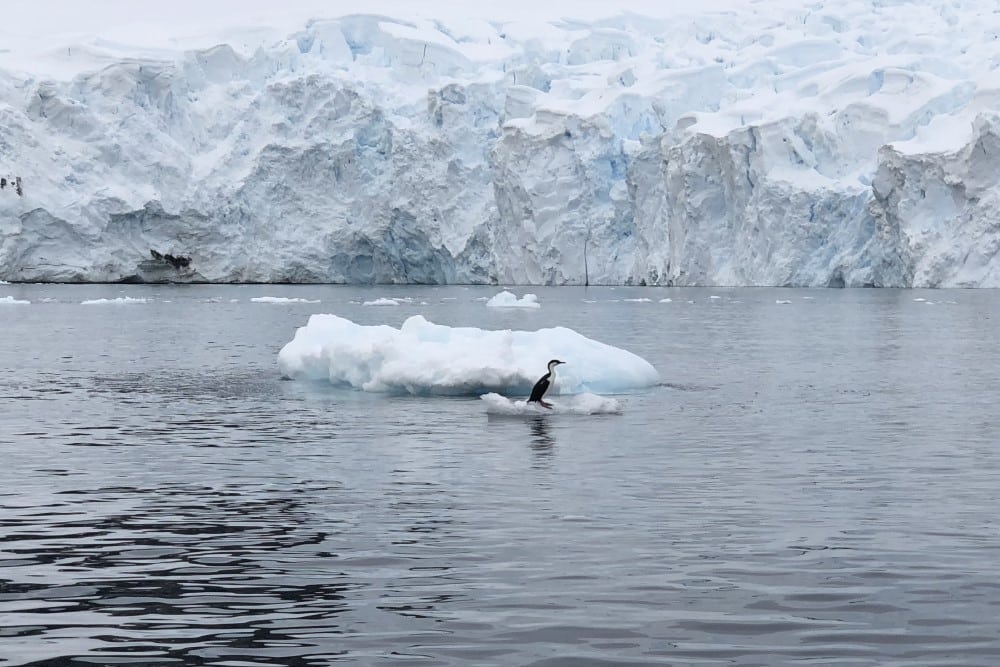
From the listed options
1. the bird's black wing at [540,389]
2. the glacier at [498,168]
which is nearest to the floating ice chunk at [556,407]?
the bird's black wing at [540,389]

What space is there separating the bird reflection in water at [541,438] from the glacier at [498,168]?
62.6 meters

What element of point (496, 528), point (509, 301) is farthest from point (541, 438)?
point (509, 301)

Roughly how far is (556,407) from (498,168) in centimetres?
7178

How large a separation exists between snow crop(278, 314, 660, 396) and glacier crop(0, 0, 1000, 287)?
188 feet

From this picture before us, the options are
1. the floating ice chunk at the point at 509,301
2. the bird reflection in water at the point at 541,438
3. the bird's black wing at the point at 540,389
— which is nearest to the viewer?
→ the bird reflection in water at the point at 541,438

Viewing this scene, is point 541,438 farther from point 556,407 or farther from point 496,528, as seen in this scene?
point 496,528

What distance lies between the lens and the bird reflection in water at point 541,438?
1440 cm

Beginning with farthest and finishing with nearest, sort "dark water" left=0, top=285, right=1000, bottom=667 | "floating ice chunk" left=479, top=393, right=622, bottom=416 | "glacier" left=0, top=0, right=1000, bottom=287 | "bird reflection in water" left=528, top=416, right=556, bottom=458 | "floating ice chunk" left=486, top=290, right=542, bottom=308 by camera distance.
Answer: "glacier" left=0, top=0, right=1000, bottom=287 < "floating ice chunk" left=486, top=290, right=542, bottom=308 < "floating ice chunk" left=479, top=393, right=622, bottom=416 < "bird reflection in water" left=528, top=416, right=556, bottom=458 < "dark water" left=0, top=285, right=1000, bottom=667

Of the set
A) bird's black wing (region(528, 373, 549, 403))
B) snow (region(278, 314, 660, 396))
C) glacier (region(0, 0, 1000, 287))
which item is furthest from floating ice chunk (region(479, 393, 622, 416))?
glacier (region(0, 0, 1000, 287))

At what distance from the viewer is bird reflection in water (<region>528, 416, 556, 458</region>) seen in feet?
47.2

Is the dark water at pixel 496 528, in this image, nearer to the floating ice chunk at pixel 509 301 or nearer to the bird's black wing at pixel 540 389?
the bird's black wing at pixel 540 389

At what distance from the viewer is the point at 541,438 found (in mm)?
15570

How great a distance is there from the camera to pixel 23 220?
87.9 metres

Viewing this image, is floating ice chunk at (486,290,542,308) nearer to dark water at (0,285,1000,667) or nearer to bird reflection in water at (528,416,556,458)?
dark water at (0,285,1000,667)
